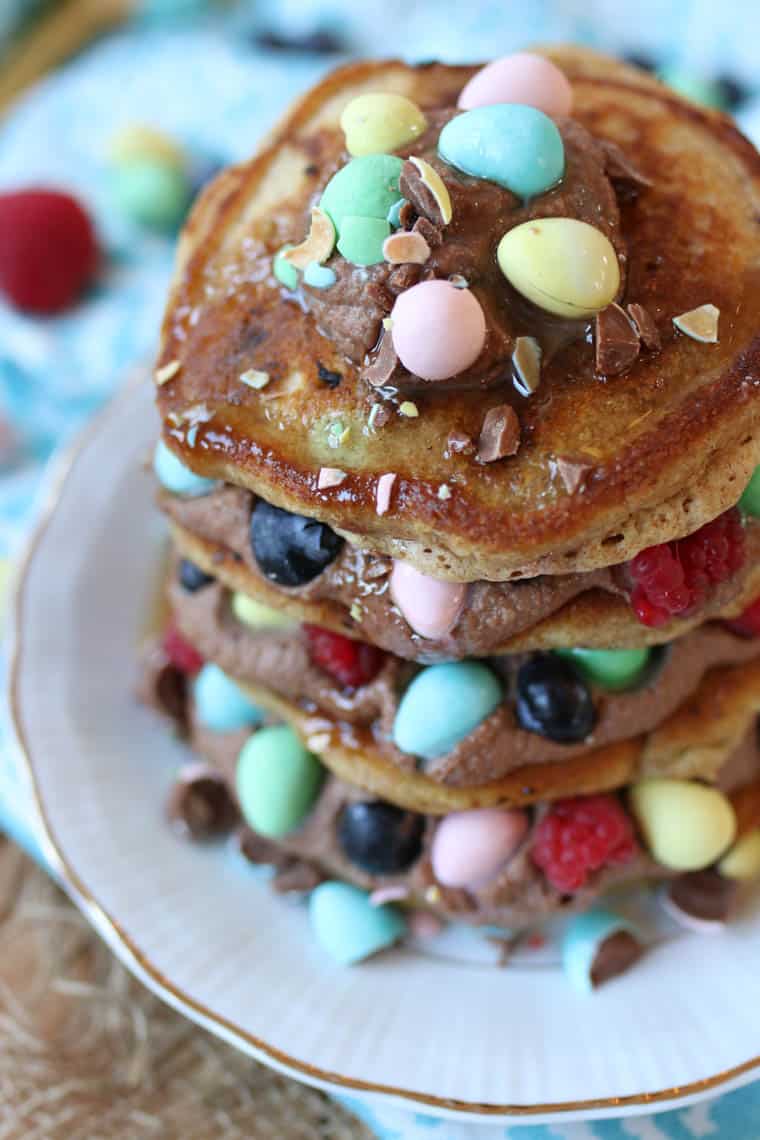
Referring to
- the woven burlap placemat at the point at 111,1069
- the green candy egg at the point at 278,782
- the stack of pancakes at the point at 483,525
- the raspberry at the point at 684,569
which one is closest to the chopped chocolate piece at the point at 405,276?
the stack of pancakes at the point at 483,525

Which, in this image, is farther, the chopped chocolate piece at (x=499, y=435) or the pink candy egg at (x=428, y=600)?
the pink candy egg at (x=428, y=600)

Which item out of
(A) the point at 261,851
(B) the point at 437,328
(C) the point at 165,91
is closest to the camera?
(B) the point at 437,328

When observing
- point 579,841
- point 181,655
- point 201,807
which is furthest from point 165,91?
point 579,841

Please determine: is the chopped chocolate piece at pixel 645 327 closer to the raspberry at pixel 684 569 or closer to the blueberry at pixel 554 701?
the raspberry at pixel 684 569

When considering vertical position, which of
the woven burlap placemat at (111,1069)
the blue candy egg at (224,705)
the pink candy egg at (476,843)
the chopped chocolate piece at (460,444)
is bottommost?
the woven burlap placemat at (111,1069)

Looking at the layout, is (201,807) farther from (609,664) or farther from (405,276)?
(405,276)
